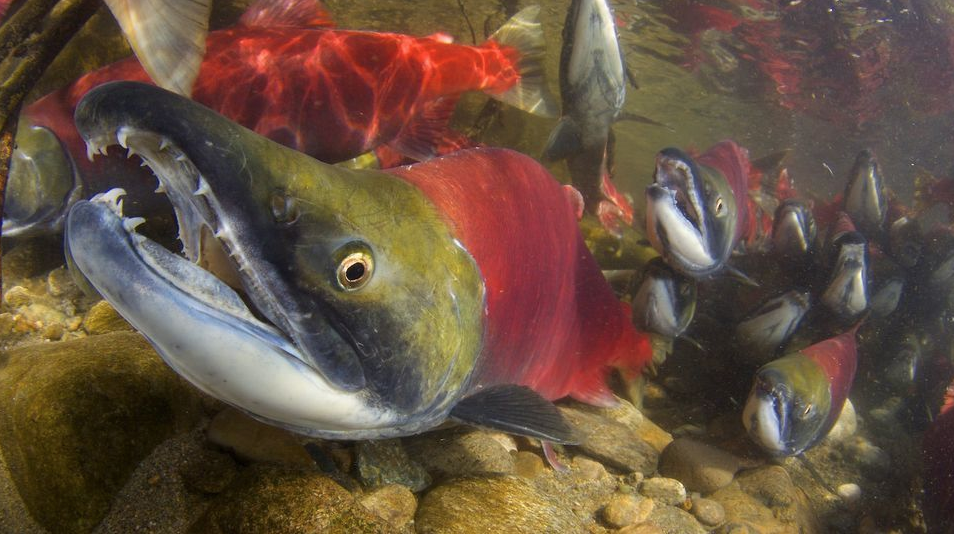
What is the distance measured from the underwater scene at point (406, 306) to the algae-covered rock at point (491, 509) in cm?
1

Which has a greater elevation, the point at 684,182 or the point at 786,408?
the point at 684,182

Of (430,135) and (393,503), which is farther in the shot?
(430,135)

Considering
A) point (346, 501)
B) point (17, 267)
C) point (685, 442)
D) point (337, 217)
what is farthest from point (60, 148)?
point (685, 442)

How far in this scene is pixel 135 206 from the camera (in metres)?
3.00

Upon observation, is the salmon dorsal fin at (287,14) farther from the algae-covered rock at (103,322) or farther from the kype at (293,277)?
the kype at (293,277)

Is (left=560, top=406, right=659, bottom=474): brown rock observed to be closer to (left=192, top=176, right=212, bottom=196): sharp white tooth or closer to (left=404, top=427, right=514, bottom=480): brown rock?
(left=404, top=427, right=514, bottom=480): brown rock

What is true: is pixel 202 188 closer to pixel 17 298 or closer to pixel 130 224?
pixel 130 224

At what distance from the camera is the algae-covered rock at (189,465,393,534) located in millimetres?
1695

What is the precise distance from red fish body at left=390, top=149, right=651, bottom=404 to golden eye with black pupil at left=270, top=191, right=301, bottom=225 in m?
0.65

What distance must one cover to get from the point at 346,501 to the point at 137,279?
1.09m

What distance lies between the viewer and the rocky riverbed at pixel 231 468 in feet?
6.00

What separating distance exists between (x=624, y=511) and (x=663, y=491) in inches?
24.5

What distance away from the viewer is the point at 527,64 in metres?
4.48

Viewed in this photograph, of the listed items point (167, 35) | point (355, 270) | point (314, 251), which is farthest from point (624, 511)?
point (167, 35)
